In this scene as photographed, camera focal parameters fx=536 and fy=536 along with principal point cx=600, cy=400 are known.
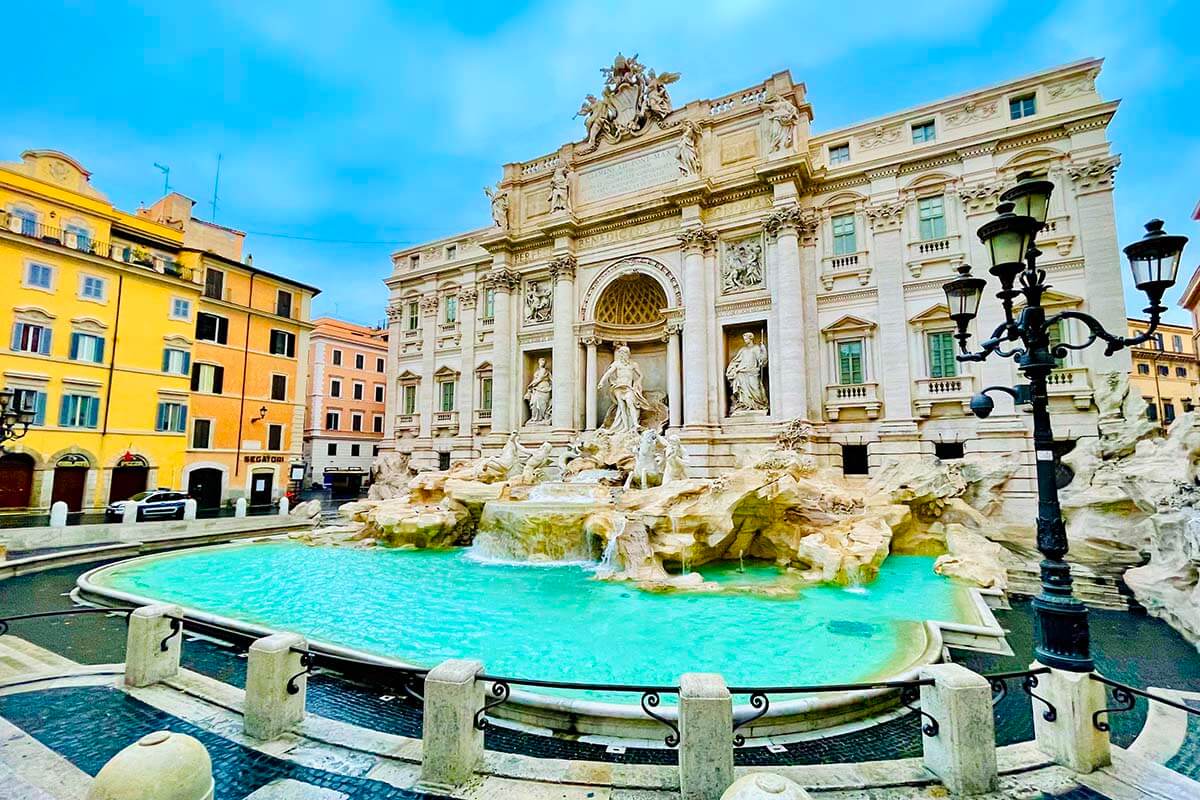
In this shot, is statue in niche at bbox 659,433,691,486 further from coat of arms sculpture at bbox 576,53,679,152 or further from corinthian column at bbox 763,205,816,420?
coat of arms sculpture at bbox 576,53,679,152

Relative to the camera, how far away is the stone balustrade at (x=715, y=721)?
3.32 metres

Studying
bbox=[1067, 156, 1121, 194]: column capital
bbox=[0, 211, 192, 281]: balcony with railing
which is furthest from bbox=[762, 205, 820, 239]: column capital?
bbox=[0, 211, 192, 281]: balcony with railing

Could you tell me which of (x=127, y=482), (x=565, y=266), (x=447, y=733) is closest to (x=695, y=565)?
(x=447, y=733)

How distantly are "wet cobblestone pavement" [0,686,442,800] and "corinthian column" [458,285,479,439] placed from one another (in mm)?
20310

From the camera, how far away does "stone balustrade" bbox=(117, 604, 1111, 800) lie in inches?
131

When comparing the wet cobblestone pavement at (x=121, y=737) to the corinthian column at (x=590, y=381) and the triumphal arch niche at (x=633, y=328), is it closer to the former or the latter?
Answer: the triumphal arch niche at (x=633, y=328)

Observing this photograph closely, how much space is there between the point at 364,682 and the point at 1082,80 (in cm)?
2297

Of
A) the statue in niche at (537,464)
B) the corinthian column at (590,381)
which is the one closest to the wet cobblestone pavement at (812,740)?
Result: the statue in niche at (537,464)

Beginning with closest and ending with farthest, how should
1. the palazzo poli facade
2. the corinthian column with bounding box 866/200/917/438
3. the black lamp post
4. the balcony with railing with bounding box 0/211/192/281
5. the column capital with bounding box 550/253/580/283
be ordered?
the black lamp post, the palazzo poli facade, the corinthian column with bounding box 866/200/917/438, the balcony with railing with bounding box 0/211/192/281, the column capital with bounding box 550/253/580/283

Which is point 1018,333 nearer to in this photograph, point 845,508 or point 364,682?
point 364,682

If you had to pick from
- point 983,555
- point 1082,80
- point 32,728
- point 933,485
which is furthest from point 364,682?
point 1082,80

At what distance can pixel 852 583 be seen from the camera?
1014cm

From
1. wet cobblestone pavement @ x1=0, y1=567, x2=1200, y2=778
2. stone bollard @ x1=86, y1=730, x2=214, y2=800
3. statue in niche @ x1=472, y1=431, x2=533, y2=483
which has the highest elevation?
statue in niche @ x1=472, y1=431, x2=533, y2=483

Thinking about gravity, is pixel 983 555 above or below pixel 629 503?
below
